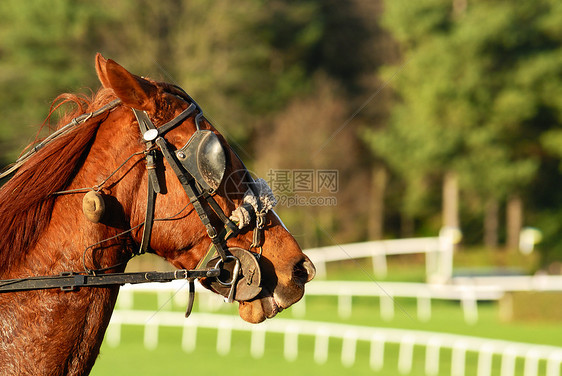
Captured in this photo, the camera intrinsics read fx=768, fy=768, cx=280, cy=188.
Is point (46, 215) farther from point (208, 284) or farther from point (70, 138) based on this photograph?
point (208, 284)

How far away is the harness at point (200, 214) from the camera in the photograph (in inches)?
98.9

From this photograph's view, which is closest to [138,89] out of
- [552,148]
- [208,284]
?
[208,284]

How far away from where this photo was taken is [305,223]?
87.7 ft

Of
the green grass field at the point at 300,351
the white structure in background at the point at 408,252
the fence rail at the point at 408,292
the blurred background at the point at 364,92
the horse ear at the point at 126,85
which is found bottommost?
the green grass field at the point at 300,351

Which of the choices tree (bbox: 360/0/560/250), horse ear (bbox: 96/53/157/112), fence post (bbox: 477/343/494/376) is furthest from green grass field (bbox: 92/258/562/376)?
tree (bbox: 360/0/560/250)

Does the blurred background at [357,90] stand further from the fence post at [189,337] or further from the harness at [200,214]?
the harness at [200,214]

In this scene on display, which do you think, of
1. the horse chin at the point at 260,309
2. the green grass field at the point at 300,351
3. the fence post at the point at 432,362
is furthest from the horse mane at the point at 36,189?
the fence post at the point at 432,362

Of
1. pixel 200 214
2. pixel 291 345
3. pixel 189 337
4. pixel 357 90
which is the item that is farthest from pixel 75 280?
pixel 357 90

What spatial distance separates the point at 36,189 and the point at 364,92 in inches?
1127

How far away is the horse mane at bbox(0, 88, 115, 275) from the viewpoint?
2512mm

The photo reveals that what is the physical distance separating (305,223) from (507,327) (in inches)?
470

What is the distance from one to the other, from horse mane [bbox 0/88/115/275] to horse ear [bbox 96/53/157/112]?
0.57 ft

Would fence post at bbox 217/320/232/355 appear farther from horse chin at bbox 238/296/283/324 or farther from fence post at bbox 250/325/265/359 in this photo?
horse chin at bbox 238/296/283/324

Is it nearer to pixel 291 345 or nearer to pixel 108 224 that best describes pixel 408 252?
pixel 291 345
